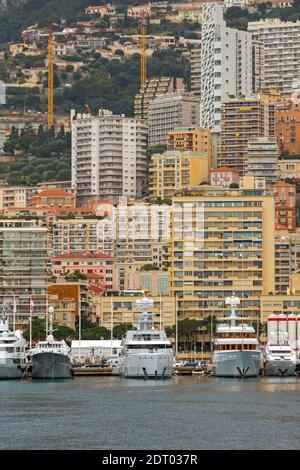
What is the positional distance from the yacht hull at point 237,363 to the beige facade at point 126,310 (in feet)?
97.5

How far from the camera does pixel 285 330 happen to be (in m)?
167

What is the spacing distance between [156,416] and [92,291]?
301ft

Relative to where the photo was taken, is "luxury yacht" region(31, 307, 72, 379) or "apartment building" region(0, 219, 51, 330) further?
"apartment building" region(0, 219, 51, 330)

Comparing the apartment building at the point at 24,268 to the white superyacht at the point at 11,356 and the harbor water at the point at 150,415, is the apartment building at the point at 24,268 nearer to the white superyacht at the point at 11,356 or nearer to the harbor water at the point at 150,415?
the white superyacht at the point at 11,356

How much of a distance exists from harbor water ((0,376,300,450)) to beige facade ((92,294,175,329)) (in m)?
36.6

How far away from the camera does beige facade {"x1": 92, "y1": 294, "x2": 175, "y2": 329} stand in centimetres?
18112

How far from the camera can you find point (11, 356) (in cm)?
15150

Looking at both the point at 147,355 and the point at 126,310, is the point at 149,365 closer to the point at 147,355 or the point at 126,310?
the point at 147,355

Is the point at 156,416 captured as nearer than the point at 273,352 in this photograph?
Yes

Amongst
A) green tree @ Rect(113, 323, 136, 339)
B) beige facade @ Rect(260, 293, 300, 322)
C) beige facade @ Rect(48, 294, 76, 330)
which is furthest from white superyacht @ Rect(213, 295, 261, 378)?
beige facade @ Rect(48, 294, 76, 330)

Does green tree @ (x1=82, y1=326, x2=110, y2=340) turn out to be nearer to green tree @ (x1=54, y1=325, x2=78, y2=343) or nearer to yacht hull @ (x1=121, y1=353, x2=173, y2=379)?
green tree @ (x1=54, y1=325, x2=78, y2=343)
